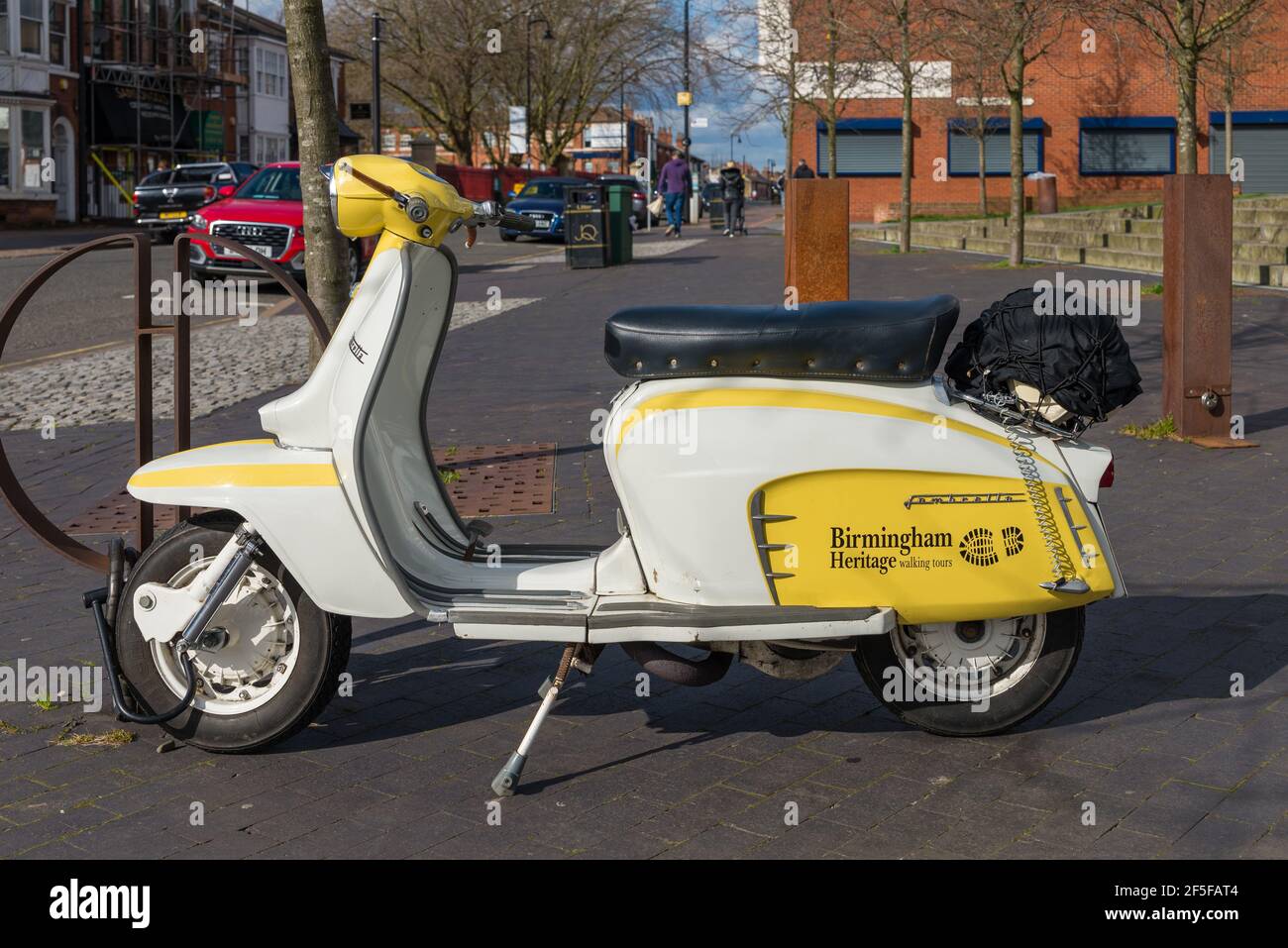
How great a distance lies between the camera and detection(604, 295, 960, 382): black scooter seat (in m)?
3.96

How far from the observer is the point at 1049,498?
4.04 meters

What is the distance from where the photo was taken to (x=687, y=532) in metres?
4.03

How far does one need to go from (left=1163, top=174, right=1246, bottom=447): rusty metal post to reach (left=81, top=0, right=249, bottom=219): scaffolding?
4286 centimetres

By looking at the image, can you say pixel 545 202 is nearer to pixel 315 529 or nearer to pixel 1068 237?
pixel 1068 237

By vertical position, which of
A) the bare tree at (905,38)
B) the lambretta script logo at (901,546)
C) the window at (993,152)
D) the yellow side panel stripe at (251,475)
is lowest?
the lambretta script logo at (901,546)

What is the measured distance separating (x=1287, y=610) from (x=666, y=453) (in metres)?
2.88

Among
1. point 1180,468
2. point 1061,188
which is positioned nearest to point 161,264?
point 1180,468

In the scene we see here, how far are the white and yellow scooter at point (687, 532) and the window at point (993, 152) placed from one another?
141 feet

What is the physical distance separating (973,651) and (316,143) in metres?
4.68

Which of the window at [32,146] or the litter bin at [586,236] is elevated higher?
the window at [32,146]

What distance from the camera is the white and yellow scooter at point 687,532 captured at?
3973mm

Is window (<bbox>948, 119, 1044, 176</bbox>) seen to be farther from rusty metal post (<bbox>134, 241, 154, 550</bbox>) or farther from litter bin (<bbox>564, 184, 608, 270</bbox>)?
rusty metal post (<bbox>134, 241, 154, 550</bbox>)

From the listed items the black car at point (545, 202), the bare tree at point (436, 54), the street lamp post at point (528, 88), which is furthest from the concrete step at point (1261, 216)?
the bare tree at point (436, 54)
